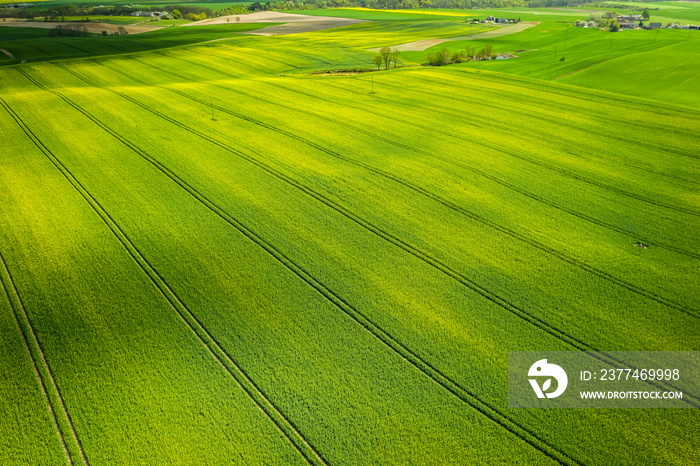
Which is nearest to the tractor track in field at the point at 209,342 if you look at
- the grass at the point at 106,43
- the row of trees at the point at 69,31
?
the grass at the point at 106,43

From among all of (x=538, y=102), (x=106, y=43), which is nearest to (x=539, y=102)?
(x=538, y=102)

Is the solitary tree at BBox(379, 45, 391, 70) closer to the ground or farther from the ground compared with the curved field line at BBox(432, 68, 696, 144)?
farther from the ground

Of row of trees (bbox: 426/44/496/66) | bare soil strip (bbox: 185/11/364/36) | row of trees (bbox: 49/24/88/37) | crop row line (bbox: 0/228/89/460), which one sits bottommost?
crop row line (bbox: 0/228/89/460)

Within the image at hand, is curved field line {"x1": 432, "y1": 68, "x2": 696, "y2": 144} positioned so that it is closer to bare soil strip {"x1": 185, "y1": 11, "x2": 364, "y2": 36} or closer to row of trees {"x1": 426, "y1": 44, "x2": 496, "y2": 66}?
row of trees {"x1": 426, "y1": 44, "x2": 496, "y2": 66}

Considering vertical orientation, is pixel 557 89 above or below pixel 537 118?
above

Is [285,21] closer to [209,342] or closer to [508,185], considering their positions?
[508,185]

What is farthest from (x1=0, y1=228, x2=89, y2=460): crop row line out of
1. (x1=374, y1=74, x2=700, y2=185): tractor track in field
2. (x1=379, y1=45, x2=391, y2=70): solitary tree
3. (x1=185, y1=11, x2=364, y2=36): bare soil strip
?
(x1=185, y1=11, x2=364, y2=36): bare soil strip
